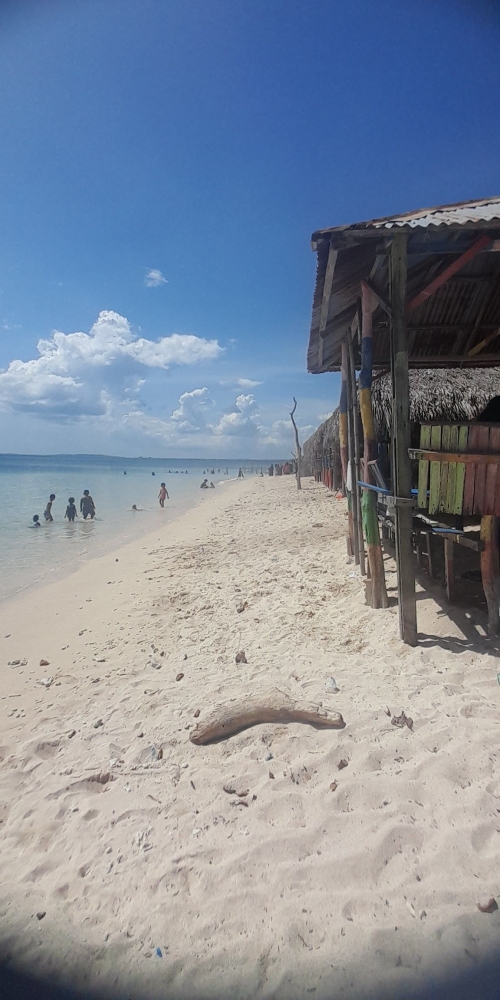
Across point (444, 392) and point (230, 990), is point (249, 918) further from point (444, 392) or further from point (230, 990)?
point (444, 392)

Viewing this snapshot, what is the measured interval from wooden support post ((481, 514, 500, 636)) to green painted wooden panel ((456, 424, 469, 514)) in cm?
30

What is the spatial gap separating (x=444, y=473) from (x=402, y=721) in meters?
2.20

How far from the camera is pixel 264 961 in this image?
1754mm

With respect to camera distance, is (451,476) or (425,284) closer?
(451,476)

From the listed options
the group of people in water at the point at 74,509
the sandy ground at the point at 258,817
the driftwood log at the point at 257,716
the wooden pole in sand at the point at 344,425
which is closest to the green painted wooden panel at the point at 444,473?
the sandy ground at the point at 258,817

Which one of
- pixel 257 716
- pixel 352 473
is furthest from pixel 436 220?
pixel 257 716

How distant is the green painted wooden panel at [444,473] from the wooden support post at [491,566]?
1.36 feet

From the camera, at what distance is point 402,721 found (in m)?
3.04

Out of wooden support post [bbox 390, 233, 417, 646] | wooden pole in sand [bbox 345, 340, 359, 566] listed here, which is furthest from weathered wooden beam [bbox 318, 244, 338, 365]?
wooden pole in sand [bbox 345, 340, 359, 566]

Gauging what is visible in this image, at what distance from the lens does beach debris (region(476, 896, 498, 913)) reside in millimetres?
1832

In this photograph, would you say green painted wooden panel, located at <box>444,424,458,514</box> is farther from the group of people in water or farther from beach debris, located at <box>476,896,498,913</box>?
the group of people in water

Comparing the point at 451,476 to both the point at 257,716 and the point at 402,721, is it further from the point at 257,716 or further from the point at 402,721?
the point at 257,716

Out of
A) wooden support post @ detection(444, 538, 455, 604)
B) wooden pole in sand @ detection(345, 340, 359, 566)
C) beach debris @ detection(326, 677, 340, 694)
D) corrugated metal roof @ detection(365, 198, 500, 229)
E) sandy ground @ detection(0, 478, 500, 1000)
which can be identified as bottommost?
sandy ground @ detection(0, 478, 500, 1000)

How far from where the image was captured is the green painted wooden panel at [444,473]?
4.07 metres
